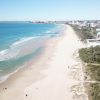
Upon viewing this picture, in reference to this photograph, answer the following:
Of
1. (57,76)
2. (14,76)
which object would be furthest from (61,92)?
(14,76)

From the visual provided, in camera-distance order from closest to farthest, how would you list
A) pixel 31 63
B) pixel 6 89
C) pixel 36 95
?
pixel 36 95, pixel 6 89, pixel 31 63

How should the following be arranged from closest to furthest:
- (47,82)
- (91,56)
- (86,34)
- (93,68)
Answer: (47,82)
(93,68)
(91,56)
(86,34)

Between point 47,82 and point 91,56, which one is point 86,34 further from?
point 47,82

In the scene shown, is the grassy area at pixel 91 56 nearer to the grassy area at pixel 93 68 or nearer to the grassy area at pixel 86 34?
the grassy area at pixel 93 68

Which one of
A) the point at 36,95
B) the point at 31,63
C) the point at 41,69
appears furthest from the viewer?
the point at 31,63

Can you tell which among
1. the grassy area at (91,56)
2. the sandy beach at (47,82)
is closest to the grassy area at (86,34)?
the grassy area at (91,56)

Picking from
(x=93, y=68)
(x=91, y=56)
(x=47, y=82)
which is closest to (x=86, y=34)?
(x=91, y=56)

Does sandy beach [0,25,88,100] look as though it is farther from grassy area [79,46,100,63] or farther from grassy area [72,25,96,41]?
grassy area [72,25,96,41]

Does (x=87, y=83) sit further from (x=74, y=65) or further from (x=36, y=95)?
(x=74, y=65)
